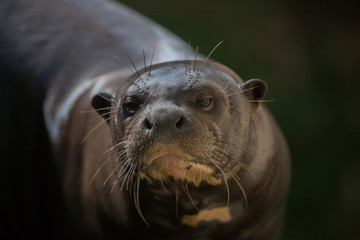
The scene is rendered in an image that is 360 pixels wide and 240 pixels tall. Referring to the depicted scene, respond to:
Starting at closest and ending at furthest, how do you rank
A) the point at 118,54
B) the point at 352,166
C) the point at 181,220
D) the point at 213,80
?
1. the point at 213,80
2. the point at 181,220
3. the point at 118,54
4. the point at 352,166

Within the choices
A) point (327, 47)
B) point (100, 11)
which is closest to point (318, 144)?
point (327, 47)

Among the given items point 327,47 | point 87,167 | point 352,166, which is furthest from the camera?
point 327,47

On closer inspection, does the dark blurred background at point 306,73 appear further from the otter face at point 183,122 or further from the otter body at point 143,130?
the otter face at point 183,122

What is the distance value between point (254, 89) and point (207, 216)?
42 centimetres

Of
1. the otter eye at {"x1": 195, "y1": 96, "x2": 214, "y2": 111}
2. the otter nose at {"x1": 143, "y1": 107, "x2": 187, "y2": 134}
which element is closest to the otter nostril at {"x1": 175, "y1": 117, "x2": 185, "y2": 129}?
the otter nose at {"x1": 143, "y1": 107, "x2": 187, "y2": 134}

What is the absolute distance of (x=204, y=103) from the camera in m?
1.89

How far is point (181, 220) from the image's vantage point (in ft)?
6.98

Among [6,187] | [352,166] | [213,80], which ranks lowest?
[352,166]

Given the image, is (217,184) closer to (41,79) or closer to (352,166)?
(41,79)

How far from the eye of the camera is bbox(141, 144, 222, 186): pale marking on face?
69.3 inches

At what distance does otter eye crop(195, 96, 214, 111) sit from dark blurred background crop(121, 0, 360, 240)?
2143 mm

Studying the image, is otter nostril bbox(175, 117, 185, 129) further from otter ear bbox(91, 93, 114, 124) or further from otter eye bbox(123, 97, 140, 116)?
otter ear bbox(91, 93, 114, 124)

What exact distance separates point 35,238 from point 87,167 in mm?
475

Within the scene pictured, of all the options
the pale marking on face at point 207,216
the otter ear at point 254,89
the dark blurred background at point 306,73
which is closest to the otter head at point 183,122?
the otter ear at point 254,89
